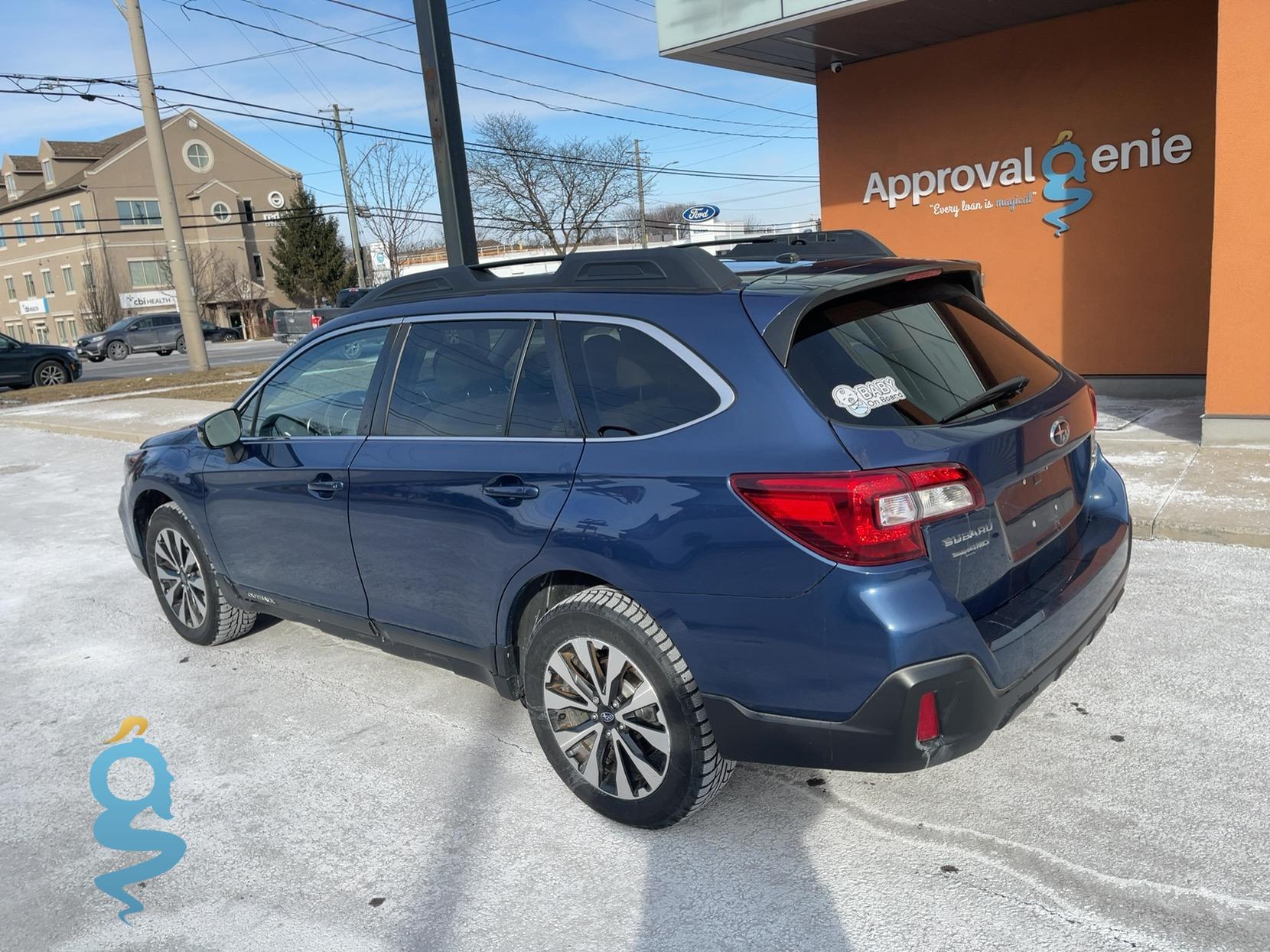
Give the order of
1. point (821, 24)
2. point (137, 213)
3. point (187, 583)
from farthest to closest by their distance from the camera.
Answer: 1. point (137, 213)
2. point (821, 24)
3. point (187, 583)

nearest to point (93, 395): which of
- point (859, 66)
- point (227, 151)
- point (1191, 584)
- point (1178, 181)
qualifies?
point (859, 66)

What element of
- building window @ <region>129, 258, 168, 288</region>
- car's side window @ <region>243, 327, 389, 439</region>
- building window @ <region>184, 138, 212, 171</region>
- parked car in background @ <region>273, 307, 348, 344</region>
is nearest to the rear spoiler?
car's side window @ <region>243, 327, 389, 439</region>

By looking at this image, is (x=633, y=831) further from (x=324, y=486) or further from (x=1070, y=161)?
(x=1070, y=161)

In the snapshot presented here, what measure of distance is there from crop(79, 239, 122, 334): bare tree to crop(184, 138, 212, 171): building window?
302 inches

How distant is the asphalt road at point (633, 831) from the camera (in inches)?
107

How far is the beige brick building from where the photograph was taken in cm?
5772

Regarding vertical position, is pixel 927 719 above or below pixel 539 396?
below

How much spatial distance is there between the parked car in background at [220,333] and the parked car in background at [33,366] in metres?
24.1

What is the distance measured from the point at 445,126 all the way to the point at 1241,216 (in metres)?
5.96

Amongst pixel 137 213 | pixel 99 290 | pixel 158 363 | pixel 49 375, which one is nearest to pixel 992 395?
pixel 49 375

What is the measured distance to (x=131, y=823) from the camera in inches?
139

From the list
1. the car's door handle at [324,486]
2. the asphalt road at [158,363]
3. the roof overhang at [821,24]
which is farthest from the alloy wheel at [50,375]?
the car's door handle at [324,486]

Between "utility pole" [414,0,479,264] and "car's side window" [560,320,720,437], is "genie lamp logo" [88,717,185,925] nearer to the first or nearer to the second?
"car's side window" [560,320,720,437]

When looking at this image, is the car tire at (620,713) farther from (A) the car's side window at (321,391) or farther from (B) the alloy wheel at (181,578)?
(B) the alloy wheel at (181,578)
